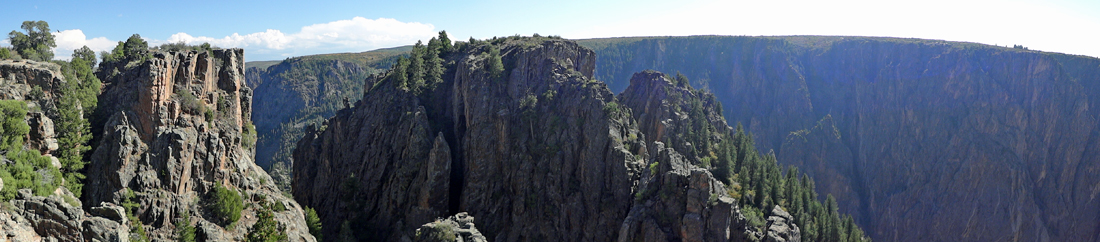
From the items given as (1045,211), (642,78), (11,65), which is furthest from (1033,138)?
(11,65)

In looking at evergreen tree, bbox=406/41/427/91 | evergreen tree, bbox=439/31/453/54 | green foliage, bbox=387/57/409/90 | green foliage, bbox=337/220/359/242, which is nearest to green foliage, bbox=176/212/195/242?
green foliage, bbox=337/220/359/242

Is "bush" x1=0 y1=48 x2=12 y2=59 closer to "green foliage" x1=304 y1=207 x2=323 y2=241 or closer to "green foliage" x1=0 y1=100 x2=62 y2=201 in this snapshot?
"green foliage" x1=0 y1=100 x2=62 y2=201

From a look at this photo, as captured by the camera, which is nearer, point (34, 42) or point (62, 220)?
point (62, 220)

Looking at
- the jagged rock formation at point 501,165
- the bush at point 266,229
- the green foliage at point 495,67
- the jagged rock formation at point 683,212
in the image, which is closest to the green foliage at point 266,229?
the bush at point 266,229

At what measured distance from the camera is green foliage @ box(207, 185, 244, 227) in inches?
2265

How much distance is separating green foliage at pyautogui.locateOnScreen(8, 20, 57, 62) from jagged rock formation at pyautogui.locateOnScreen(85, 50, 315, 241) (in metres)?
5.86

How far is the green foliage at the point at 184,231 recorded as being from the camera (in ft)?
175

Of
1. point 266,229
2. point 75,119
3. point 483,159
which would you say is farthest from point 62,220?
point 483,159

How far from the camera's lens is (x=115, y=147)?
178 feet

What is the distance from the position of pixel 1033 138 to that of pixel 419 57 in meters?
158

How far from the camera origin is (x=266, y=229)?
2355 inches

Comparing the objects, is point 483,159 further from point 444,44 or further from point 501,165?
point 444,44

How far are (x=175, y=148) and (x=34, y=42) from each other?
2597cm

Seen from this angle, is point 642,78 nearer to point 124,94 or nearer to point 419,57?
point 419,57
